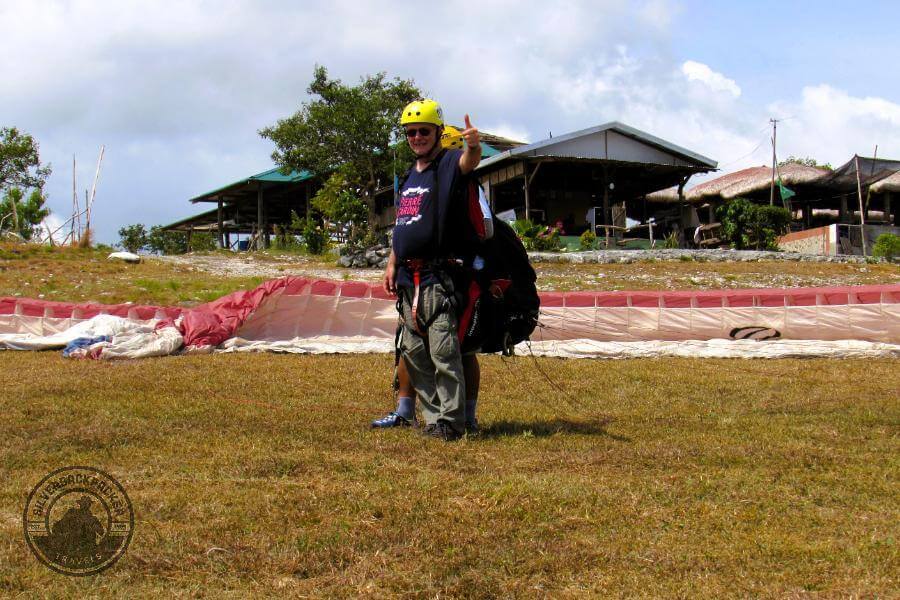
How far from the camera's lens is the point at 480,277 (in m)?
4.66

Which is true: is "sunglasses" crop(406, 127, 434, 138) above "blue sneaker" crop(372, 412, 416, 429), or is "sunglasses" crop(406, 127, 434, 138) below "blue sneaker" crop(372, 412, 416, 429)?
above

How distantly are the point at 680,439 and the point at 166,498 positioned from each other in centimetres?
249

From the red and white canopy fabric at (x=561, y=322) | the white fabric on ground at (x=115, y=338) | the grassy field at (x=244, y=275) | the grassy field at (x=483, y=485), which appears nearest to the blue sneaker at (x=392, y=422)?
the grassy field at (x=483, y=485)

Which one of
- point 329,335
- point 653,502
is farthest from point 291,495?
point 329,335

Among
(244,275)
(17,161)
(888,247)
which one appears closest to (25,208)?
(17,161)

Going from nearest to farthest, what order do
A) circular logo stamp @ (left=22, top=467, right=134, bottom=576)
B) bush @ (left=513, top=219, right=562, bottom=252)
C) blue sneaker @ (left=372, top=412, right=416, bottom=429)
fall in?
circular logo stamp @ (left=22, top=467, right=134, bottom=576) < blue sneaker @ (left=372, top=412, right=416, bottom=429) < bush @ (left=513, top=219, right=562, bottom=252)

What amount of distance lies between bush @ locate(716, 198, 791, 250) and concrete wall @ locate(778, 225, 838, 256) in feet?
5.37

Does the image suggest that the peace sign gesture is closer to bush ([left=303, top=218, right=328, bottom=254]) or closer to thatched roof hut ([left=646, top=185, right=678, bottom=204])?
bush ([left=303, top=218, right=328, bottom=254])

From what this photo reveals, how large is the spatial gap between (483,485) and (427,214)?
63.6 inches

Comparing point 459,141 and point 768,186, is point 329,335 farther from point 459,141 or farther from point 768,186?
point 768,186

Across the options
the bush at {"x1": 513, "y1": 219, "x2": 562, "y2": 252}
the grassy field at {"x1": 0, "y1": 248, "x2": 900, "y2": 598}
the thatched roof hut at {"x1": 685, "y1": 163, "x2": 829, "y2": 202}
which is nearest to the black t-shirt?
the grassy field at {"x1": 0, "y1": 248, "x2": 900, "y2": 598}

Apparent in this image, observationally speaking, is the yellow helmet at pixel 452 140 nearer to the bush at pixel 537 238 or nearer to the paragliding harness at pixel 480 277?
the paragliding harness at pixel 480 277

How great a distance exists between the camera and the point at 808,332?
29.6 ft

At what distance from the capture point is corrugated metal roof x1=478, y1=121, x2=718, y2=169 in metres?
22.4
